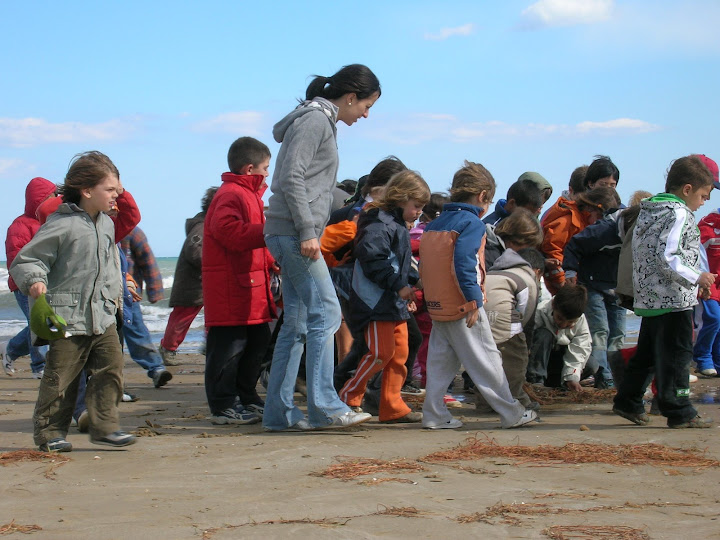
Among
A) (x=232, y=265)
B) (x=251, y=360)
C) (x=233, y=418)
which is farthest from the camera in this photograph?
(x=251, y=360)

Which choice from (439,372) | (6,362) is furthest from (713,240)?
(6,362)

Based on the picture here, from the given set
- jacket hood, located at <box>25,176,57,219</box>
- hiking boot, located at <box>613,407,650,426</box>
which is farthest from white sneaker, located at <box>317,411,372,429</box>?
jacket hood, located at <box>25,176,57,219</box>

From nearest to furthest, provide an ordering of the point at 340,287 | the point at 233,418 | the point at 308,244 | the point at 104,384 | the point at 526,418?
the point at 104,384, the point at 308,244, the point at 526,418, the point at 233,418, the point at 340,287

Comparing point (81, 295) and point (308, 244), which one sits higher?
point (308, 244)

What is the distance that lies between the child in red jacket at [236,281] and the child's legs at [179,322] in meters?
3.33

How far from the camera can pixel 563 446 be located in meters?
5.37

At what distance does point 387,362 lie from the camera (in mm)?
6375

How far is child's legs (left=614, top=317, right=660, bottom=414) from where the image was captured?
20.3ft

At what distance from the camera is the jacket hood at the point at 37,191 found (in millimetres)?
8523

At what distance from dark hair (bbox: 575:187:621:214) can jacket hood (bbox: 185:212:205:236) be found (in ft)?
11.6

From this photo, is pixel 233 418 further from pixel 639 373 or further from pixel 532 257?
pixel 639 373

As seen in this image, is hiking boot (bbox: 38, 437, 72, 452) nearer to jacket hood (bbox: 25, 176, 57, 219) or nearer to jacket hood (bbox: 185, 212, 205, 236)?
jacket hood (bbox: 25, 176, 57, 219)

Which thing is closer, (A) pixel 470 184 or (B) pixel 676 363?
(B) pixel 676 363

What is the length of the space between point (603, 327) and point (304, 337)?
3029mm
